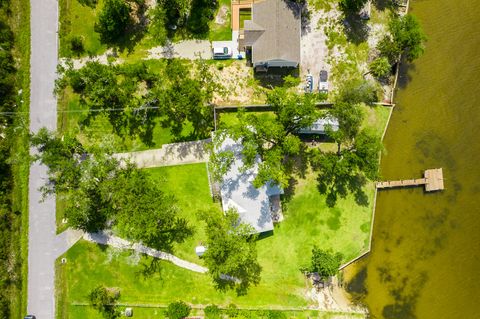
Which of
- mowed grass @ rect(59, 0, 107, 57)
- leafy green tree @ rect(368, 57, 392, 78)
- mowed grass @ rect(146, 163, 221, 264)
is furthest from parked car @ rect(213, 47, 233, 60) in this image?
leafy green tree @ rect(368, 57, 392, 78)

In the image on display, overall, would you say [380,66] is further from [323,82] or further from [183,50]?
[183,50]

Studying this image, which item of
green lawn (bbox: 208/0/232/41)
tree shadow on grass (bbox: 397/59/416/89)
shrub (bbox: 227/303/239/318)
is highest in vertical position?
green lawn (bbox: 208/0/232/41)

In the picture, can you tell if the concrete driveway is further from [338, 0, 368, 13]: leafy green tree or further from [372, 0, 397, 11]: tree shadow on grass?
[372, 0, 397, 11]: tree shadow on grass

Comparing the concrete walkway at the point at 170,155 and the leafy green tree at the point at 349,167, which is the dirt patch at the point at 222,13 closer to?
the concrete walkway at the point at 170,155

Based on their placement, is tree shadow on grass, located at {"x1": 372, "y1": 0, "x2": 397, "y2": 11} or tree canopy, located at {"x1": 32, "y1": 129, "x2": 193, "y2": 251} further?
tree shadow on grass, located at {"x1": 372, "y1": 0, "x2": 397, "y2": 11}

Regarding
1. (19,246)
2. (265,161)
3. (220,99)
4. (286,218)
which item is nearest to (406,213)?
(286,218)

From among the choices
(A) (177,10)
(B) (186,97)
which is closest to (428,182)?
(B) (186,97)

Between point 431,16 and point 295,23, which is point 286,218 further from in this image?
point 431,16
